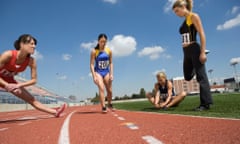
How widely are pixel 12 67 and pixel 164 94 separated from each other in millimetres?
4506

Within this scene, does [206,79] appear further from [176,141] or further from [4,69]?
[4,69]

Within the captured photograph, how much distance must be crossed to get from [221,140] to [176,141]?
37 centimetres

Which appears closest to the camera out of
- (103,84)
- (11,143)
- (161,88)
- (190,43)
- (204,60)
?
(11,143)

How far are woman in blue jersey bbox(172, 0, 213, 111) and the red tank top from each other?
11.6ft

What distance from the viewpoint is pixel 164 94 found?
745 centimetres

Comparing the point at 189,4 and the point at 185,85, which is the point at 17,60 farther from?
the point at 185,85

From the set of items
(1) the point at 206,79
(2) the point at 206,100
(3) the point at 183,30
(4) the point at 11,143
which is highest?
(3) the point at 183,30

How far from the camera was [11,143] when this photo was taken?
2596 millimetres

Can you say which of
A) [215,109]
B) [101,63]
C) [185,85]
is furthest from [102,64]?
[185,85]

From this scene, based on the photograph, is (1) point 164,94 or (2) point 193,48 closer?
(2) point 193,48

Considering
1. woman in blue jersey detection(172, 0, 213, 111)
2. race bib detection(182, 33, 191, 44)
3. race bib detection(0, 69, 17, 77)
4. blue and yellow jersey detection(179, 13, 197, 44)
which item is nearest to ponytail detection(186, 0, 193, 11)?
woman in blue jersey detection(172, 0, 213, 111)

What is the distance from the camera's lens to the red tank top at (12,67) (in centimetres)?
481

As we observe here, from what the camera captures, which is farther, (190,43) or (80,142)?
(190,43)

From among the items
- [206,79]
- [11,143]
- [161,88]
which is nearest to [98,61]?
[161,88]
